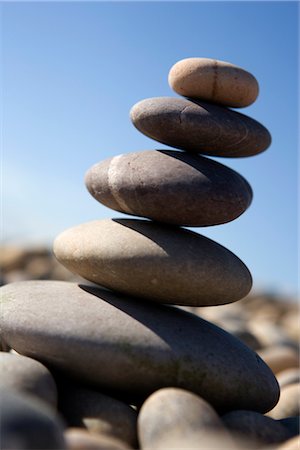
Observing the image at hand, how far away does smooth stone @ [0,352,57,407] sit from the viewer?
374 cm

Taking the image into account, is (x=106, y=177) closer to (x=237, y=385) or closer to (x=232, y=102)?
(x=232, y=102)

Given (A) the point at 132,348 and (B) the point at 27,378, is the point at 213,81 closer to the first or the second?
(A) the point at 132,348

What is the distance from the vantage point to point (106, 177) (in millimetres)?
4773

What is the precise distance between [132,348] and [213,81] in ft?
7.15

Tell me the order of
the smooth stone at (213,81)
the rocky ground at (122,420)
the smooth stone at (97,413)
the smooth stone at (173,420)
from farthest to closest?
the smooth stone at (213,81) → the smooth stone at (97,413) → the smooth stone at (173,420) → the rocky ground at (122,420)

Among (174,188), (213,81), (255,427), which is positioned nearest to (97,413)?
(255,427)

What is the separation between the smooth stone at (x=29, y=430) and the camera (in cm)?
277

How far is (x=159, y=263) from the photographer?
14.5 feet

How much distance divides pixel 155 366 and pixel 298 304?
802 inches

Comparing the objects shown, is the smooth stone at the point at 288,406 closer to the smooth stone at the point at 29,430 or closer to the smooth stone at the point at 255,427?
the smooth stone at the point at 255,427

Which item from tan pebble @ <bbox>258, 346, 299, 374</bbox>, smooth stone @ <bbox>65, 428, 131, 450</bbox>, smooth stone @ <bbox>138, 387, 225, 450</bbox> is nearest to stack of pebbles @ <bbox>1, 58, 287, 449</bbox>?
smooth stone @ <bbox>138, 387, 225, 450</bbox>

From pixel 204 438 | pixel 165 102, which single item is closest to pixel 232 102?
pixel 165 102

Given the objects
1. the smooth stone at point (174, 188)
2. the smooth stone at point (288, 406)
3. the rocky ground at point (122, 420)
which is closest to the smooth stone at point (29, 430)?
the rocky ground at point (122, 420)

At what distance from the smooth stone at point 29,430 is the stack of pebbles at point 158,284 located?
960 millimetres
